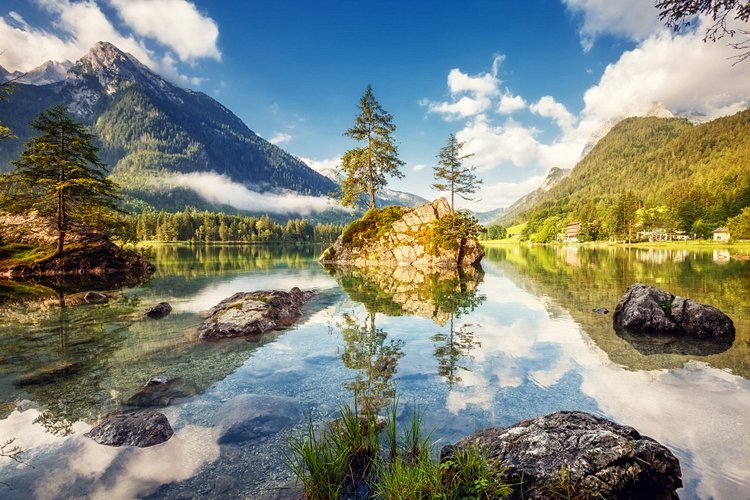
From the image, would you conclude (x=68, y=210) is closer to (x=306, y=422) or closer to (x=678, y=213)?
(x=306, y=422)

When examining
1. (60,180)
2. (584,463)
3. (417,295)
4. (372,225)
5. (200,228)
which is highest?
(200,228)

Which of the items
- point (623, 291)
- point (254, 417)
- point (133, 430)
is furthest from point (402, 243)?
point (133, 430)

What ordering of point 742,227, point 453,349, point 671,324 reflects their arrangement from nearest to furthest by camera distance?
point 453,349, point 671,324, point 742,227

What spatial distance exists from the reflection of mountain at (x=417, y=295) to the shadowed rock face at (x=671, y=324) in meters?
7.93

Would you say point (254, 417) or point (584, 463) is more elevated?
point (584, 463)

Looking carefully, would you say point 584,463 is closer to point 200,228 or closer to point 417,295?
point 417,295

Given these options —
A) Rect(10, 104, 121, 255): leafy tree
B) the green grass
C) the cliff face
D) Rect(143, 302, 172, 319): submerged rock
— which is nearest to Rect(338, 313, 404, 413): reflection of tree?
the green grass

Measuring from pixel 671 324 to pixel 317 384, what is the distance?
15.4 meters

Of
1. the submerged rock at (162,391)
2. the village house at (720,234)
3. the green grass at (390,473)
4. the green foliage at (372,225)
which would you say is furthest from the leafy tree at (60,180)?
the village house at (720,234)

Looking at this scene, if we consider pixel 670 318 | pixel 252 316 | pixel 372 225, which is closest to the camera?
pixel 670 318

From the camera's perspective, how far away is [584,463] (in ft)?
15.9

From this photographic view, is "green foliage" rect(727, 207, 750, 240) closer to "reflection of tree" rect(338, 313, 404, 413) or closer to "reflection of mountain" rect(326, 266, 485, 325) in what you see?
"reflection of mountain" rect(326, 266, 485, 325)

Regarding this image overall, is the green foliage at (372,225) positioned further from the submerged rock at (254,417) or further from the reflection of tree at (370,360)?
the submerged rock at (254,417)

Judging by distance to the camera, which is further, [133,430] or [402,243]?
[402,243]
